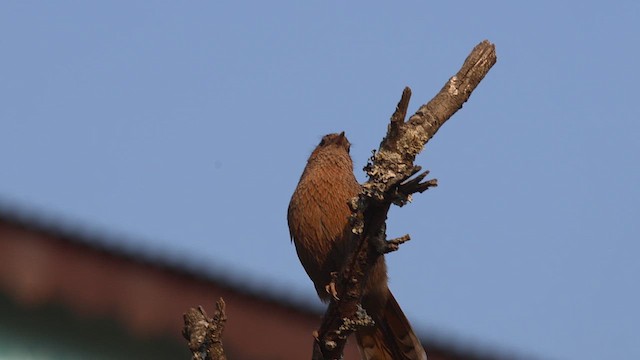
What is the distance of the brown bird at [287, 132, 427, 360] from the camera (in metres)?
6.08

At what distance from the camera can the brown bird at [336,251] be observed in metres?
6.08

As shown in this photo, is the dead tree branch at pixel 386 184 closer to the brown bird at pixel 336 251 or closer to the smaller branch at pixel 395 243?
the smaller branch at pixel 395 243

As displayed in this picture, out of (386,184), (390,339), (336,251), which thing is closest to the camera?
(386,184)

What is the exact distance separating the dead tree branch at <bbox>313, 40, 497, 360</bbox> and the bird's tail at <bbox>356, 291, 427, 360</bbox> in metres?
1.78

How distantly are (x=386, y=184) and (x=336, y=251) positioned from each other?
2038mm

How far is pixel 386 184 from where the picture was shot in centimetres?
400

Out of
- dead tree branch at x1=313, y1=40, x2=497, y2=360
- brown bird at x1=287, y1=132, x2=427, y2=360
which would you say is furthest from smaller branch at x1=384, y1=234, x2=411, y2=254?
brown bird at x1=287, y1=132, x2=427, y2=360

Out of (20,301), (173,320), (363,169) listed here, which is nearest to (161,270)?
(173,320)

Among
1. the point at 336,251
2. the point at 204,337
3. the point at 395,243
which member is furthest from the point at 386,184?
the point at 336,251

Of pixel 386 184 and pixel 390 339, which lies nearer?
pixel 386 184

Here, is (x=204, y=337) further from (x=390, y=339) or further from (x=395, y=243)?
(x=390, y=339)

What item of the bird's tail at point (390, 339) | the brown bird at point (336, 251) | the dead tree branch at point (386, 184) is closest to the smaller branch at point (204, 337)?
the dead tree branch at point (386, 184)

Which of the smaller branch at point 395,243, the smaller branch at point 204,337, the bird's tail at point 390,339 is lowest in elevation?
the smaller branch at point 204,337

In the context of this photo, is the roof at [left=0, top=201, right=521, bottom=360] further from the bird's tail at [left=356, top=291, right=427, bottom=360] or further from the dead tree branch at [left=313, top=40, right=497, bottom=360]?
the dead tree branch at [left=313, top=40, right=497, bottom=360]
